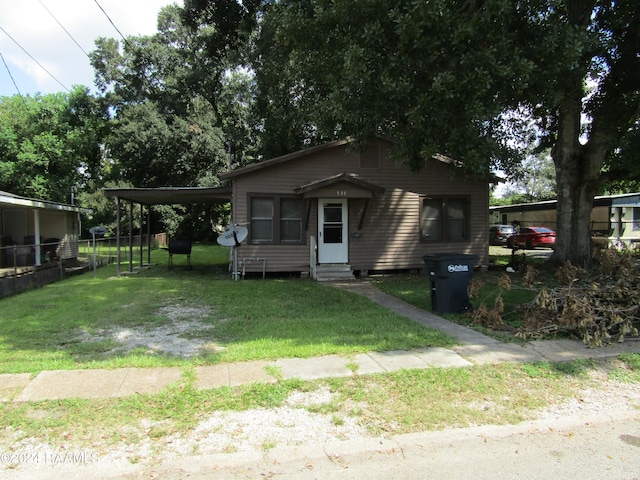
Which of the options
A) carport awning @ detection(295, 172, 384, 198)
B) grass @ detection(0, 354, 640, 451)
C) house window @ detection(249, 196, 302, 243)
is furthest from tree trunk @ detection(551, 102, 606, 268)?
grass @ detection(0, 354, 640, 451)

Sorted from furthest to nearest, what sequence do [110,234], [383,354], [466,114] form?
[110,234]
[466,114]
[383,354]

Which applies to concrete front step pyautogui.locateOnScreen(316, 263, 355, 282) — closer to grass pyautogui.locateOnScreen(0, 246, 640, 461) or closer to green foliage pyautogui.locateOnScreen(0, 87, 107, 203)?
grass pyautogui.locateOnScreen(0, 246, 640, 461)

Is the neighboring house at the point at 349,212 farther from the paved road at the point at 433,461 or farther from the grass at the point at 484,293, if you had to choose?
the paved road at the point at 433,461

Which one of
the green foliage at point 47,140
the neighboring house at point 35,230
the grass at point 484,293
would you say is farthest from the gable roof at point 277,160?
the green foliage at point 47,140

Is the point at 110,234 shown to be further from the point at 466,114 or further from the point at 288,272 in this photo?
the point at 466,114

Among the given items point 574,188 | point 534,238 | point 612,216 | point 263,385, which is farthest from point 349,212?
point 612,216

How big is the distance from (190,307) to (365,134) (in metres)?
5.09

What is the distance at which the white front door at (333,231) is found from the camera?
12.8 m

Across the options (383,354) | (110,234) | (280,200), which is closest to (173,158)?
(110,234)

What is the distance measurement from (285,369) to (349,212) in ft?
28.7

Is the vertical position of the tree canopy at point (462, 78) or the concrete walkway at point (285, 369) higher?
the tree canopy at point (462, 78)

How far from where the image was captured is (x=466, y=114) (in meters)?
7.30

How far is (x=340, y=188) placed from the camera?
39.3 feet

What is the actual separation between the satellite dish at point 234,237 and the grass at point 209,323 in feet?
3.66
